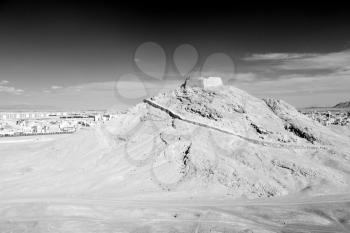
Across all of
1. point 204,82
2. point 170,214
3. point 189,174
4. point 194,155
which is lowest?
point 170,214

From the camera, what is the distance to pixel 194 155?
16.5m

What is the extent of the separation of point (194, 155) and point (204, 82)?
269 inches

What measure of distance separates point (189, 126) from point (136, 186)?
4.94 m

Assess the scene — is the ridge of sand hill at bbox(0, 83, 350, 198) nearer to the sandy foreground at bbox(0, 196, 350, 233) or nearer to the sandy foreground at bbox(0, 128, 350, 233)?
the sandy foreground at bbox(0, 128, 350, 233)

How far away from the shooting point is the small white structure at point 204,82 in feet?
71.4

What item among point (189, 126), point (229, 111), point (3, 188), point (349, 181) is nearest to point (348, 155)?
point (349, 181)

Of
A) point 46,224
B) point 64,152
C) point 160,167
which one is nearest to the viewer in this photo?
point 46,224

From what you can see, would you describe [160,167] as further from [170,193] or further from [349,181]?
[349,181]

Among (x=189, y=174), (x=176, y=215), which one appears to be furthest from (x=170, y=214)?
(x=189, y=174)

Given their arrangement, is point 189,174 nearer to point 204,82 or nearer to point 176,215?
point 176,215

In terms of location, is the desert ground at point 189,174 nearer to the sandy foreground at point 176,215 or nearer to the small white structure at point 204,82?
the sandy foreground at point 176,215

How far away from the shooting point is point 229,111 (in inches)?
772

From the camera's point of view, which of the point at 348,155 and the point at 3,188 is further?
the point at 348,155

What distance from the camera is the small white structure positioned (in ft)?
71.4
